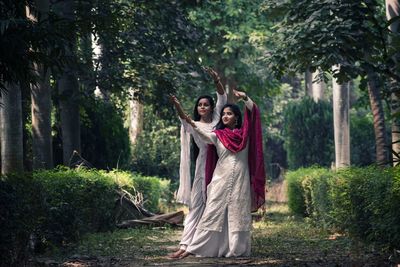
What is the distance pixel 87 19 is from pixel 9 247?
9.89 feet

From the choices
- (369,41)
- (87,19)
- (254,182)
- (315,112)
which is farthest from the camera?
(315,112)

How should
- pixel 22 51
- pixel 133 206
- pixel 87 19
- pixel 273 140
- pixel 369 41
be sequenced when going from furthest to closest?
pixel 273 140 < pixel 133 206 < pixel 369 41 < pixel 87 19 < pixel 22 51

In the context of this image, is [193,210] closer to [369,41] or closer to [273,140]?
[369,41]

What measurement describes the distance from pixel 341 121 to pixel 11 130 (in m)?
13.7

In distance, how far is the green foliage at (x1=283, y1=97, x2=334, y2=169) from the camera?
36844 mm

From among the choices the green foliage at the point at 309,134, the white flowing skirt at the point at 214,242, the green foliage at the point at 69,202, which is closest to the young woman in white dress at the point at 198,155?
the white flowing skirt at the point at 214,242

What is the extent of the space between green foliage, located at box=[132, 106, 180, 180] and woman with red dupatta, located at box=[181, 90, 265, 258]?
2262cm

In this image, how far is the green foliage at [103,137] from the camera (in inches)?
968

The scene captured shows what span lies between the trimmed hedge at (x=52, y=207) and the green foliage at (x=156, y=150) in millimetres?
13937

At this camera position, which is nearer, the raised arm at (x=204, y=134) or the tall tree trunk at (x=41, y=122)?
the raised arm at (x=204, y=134)

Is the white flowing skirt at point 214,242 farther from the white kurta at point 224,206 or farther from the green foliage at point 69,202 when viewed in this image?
the green foliage at point 69,202

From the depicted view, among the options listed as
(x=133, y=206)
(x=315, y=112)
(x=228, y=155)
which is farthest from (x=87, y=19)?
(x=315, y=112)

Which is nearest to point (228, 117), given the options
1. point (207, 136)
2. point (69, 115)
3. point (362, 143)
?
point (207, 136)

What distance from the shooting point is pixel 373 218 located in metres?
11.5
